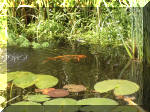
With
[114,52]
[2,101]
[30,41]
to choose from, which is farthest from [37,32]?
[2,101]

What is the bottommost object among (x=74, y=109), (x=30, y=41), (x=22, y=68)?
(x=74, y=109)

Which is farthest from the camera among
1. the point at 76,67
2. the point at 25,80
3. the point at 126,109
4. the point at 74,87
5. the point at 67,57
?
the point at 67,57

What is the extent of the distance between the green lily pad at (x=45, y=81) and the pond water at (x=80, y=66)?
36 millimetres

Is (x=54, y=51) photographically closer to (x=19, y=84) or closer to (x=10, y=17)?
(x=19, y=84)

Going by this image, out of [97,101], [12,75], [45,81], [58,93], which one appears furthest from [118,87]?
[12,75]

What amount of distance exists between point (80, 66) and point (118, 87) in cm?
42

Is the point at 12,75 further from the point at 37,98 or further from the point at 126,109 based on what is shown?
the point at 126,109

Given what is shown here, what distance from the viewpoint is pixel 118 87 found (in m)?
1.44

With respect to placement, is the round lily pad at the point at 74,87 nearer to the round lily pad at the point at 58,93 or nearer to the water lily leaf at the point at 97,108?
the round lily pad at the point at 58,93

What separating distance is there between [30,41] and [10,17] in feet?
1.50

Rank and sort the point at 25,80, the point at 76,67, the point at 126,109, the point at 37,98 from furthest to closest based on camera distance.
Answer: the point at 76,67 → the point at 25,80 → the point at 37,98 → the point at 126,109

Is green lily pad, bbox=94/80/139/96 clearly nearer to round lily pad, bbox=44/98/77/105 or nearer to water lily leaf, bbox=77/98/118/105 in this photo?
water lily leaf, bbox=77/98/118/105

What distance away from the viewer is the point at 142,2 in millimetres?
1752

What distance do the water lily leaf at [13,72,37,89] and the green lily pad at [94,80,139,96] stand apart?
1.30 ft
